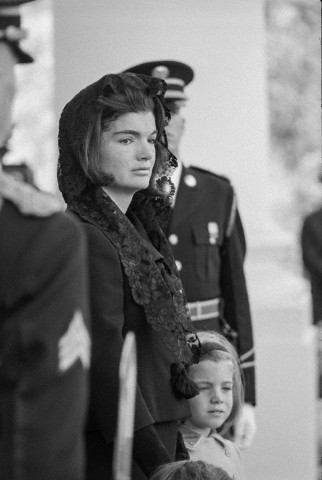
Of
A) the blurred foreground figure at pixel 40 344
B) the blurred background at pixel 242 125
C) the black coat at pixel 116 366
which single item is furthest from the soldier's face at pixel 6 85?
the blurred background at pixel 242 125

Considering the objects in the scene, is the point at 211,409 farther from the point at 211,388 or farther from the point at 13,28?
the point at 13,28

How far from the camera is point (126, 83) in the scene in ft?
13.0

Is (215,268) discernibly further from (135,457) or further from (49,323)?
(49,323)

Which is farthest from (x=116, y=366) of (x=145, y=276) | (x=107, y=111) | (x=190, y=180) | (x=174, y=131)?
(x=190, y=180)

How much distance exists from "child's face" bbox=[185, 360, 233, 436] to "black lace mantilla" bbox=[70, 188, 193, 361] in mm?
527

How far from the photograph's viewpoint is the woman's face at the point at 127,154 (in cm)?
392

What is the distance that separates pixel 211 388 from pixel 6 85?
6.06 ft

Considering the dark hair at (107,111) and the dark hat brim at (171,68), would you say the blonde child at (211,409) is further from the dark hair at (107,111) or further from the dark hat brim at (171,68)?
the dark hat brim at (171,68)

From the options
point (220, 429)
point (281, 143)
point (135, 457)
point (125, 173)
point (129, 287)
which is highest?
point (125, 173)

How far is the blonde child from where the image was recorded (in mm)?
4414

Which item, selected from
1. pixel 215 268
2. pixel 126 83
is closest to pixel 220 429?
pixel 215 268

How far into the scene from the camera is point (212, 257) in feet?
17.8

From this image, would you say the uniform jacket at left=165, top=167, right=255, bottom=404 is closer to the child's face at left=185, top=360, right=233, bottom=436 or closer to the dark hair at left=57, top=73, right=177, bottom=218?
the child's face at left=185, top=360, right=233, bottom=436

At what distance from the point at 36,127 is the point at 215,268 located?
9.71 metres
